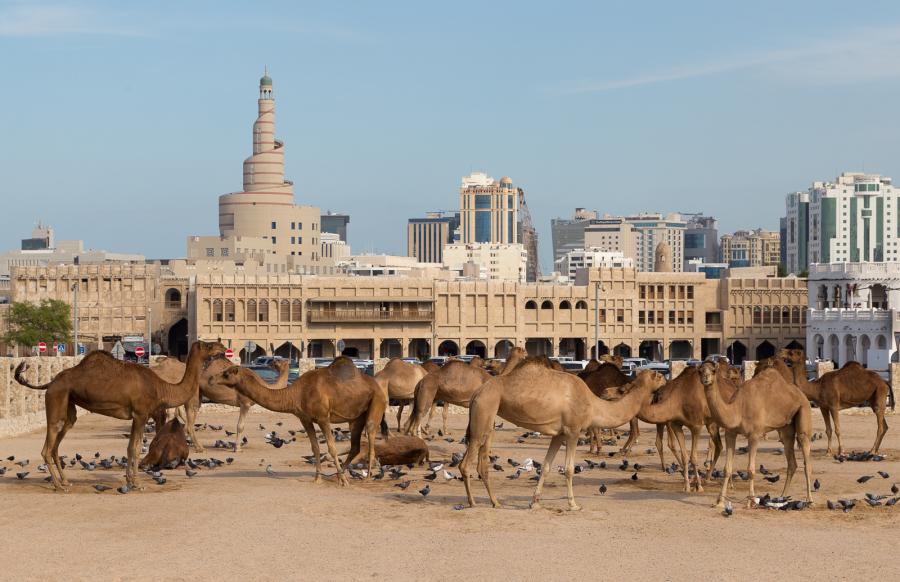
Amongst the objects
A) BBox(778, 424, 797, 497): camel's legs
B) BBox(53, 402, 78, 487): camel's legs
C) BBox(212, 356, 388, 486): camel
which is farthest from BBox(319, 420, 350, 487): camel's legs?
BBox(778, 424, 797, 497): camel's legs

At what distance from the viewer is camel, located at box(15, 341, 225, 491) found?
22.9 m

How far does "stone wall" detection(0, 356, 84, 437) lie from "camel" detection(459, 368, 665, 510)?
19247 millimetres

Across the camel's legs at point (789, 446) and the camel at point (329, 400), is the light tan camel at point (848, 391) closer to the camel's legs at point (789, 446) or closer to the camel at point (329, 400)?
the camel's legs at point (789, 446)

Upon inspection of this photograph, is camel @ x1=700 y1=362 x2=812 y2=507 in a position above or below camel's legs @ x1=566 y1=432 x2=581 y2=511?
above

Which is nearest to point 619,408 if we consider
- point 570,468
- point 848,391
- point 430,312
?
point 570,468

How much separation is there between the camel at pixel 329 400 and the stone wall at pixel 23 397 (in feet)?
48.9

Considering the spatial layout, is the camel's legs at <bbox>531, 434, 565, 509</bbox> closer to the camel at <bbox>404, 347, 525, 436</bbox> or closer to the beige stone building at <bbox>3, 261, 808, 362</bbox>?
the camel at <bbox>404, 347, 525, 436</bbox>

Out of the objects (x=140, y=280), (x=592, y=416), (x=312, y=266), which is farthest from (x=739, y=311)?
(x=592, y=416)

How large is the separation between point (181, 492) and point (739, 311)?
357ft

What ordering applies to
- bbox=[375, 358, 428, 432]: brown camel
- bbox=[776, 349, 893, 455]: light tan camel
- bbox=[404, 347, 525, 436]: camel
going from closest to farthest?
1. bbox=[776, 349, 893, 455]: light tan camel
2. bbox=[404, 347, 525, 436]: camel
3. bbox=[375, 358, 428, 432]: brown camel

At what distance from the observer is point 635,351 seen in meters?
128

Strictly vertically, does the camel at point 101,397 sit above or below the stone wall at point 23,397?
above

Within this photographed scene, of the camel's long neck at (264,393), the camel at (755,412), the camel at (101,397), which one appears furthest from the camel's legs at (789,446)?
the camel at (101,397)

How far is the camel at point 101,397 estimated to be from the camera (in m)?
22.9
